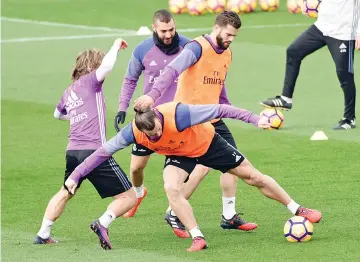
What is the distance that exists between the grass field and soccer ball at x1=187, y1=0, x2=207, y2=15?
1.82 ft

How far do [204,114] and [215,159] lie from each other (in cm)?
73

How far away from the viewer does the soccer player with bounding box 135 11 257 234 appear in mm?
12414

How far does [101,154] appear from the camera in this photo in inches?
464

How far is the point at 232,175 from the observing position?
13055 millimetres

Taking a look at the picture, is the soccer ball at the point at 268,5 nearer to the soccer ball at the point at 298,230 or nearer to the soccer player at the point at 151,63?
the soccer player at the point at 151,63

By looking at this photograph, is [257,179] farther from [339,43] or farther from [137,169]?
[339,43]

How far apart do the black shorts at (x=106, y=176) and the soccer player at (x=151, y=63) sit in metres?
0.78

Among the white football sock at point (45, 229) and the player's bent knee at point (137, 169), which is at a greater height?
the player's bent knee at point (137, 169)

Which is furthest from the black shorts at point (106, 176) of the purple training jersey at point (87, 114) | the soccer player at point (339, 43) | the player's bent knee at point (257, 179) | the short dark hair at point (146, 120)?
the soccer player at point (339, 43)

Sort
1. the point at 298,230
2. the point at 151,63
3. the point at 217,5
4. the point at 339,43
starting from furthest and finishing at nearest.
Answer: the point at 217,5 < the point at 339,43 < the point at 151,63 < the point at 298,230

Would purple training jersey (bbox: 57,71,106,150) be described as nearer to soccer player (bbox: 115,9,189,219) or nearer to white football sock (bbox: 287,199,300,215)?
soccer player (bbox: 115,9,189,219)

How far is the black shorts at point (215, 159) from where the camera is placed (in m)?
12.0

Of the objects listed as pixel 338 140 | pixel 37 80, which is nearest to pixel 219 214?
pixel 338 140

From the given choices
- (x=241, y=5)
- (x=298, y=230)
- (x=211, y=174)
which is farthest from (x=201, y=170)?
(x=241, y=5)
